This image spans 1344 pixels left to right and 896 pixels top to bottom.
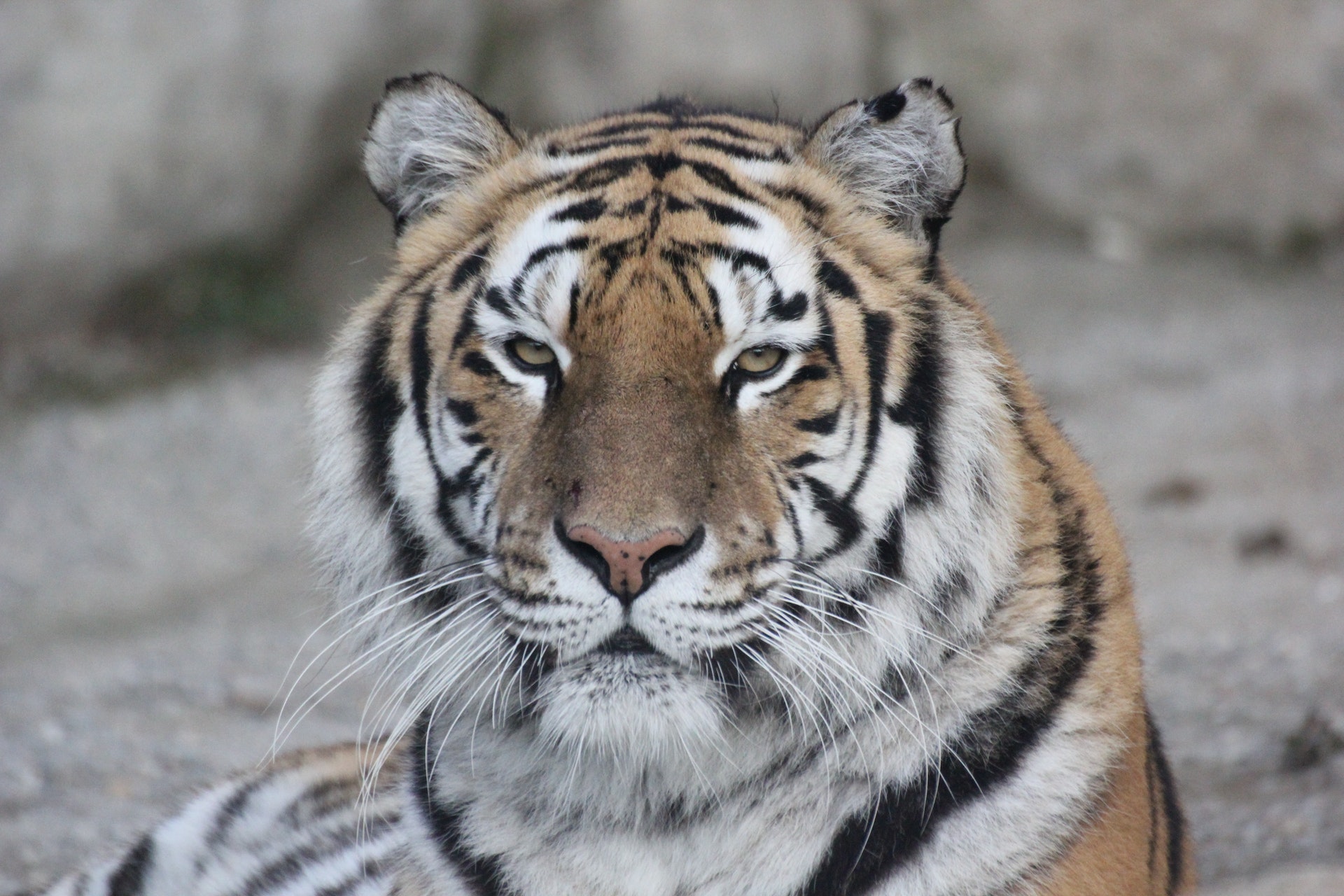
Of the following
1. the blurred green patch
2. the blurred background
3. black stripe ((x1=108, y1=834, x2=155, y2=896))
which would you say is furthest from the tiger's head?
the blurred green patch

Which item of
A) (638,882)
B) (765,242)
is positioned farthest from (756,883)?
(765,242)

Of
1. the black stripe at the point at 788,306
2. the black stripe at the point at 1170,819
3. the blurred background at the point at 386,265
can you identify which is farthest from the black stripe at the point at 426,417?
the blurred background at the point at 386,265

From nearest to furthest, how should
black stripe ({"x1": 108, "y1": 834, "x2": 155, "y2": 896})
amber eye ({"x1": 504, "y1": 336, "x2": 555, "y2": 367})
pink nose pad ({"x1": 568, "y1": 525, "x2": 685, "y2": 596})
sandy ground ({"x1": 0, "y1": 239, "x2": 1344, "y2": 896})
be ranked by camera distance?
pink nose pad ({"x1": 568, "y1": 525, "x2": 685, "y2": 596}) → amber eye ({"x1": 504, "y1": 336, "x2": 555, "y2": 367}) → black stripe ({"x1": 108, "y1": 834, "x2": 155, "y2": 896}) → sandy ground ({"x1": 0, "y1": 239, "x2": 1344, "y2": 896})

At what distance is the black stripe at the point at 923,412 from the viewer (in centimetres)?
204

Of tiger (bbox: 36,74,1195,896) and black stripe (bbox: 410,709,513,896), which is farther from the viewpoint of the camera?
black stripe (bbox: 410,709,513,896)

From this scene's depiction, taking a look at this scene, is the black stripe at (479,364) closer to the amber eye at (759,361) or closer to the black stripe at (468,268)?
the black stripe at (468,268)

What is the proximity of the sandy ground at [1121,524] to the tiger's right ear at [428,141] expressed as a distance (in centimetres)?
39

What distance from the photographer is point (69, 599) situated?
202 inches

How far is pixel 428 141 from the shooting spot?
2.28 metres

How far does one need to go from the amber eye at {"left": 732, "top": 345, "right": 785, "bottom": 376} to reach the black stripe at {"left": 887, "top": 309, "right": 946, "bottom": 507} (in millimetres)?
175

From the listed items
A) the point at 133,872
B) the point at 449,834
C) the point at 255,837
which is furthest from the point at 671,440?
the point at 133,872

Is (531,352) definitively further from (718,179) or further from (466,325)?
(718,179)

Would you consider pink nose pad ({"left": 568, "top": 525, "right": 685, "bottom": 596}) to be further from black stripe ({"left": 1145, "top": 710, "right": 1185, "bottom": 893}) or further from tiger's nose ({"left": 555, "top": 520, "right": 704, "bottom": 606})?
black stripe ({"left": 1145, "top": 710, "right": 1185, "bottom": 893})

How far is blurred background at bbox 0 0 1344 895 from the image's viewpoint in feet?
13.9
